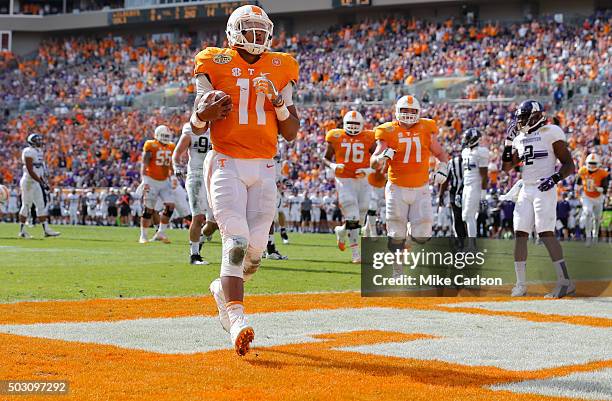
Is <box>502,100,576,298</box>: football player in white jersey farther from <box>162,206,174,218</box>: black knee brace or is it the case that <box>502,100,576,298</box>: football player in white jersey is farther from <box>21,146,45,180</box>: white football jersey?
<box>21,146,45,180</box>: white football jersey

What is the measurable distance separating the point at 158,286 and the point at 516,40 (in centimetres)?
2832

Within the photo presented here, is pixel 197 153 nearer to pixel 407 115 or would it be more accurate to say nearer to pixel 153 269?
pixel 153 269

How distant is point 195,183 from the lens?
488 inches

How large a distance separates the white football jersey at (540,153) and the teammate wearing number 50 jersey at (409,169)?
1005mm

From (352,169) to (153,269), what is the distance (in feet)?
10.6

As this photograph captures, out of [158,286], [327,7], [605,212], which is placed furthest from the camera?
[327,7]

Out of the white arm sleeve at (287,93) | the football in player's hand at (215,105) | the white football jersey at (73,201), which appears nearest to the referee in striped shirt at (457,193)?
the white arm sleeve at (287,93)

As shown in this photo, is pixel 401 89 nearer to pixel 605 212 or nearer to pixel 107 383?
pixel 605 212

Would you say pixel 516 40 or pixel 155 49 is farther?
pixel 155 49

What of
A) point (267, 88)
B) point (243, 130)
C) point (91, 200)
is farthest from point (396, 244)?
point (91, 200)

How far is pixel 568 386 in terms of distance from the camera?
179 inches

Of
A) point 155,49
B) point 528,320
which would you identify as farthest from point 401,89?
point 528,320

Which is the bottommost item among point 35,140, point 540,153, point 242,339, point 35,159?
point 242,339

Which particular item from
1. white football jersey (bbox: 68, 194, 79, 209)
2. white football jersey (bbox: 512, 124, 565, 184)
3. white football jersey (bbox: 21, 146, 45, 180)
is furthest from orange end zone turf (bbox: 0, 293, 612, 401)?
white football jersey (bbox: 68, 194, 79, 209)
